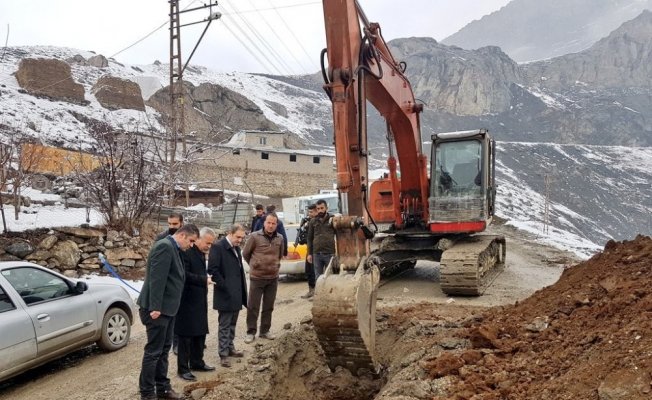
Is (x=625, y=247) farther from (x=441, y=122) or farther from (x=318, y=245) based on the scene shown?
(x=441, y=122)

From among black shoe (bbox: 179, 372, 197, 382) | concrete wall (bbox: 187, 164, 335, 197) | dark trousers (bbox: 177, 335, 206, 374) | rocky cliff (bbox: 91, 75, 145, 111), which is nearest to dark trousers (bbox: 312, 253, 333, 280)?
dark trousers (bbox: 177, 335, 206, 374)

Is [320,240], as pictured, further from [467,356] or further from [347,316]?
[467,356]

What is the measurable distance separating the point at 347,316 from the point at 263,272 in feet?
7.89

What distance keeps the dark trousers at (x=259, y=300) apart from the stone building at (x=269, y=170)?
32.1 metres

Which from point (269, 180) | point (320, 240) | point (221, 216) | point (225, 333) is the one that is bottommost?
point (225, 333)

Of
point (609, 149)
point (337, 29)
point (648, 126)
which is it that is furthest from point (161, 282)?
point (648, 126)

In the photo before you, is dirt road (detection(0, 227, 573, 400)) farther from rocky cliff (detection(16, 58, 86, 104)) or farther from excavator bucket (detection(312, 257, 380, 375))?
rocky cliff (detection(16, 58, 86, 104))

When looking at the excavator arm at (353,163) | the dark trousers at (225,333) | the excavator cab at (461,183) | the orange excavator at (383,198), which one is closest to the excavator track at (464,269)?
the orange excavator at (383,198)

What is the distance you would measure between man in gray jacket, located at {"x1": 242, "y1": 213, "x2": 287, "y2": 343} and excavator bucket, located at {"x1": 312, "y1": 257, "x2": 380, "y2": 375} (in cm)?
189

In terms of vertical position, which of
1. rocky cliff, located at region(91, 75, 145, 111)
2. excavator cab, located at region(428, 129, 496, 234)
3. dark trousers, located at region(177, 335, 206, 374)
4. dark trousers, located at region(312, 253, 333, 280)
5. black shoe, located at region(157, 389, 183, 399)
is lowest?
black shoe, located at region(157, 389, 183, 399)

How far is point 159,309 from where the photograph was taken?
4934 millimetres

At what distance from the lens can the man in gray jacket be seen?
6.83m

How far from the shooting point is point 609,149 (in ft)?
243

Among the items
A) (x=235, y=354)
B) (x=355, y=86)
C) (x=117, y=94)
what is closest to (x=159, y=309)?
(x=235, y=354)
